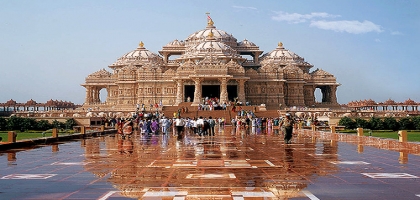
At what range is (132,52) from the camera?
96375 mm

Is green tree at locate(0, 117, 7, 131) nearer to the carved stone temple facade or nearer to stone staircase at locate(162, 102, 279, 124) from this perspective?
stone staircase at locate(162, 102, 279, 124)

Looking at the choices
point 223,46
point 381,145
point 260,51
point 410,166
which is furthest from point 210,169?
point 260,51

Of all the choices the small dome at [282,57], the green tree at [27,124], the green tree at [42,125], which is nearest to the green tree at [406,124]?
the green tree at [42,125]

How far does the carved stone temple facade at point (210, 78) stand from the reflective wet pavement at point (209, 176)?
57344 millimetres

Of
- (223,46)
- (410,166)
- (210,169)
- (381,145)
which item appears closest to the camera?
(210,169)

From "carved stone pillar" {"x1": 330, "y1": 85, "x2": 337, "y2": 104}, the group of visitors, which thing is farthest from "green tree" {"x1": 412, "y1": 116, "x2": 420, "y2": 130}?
"carved stone pillar" {"x1": 330, "y1": 85, "x2": 337, "y2": 104}

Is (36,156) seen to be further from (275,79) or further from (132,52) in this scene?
(132,52)

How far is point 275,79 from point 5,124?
4356cm

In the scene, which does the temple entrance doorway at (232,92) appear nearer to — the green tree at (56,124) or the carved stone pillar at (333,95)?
the carved stone pillar at (333,95)

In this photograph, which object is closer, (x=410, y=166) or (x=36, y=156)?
(x=410, y=166)

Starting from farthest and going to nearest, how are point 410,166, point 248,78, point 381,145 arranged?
point 248,78
point 381,145
point 410,166

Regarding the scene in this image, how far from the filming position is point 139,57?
9362 centimetres

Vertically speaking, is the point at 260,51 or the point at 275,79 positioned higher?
the point at 260,51

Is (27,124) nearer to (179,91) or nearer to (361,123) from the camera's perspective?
(361,123)
